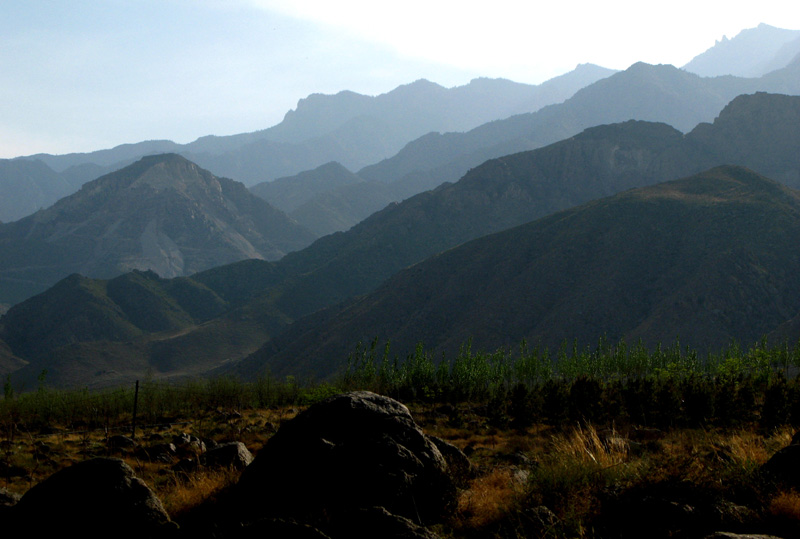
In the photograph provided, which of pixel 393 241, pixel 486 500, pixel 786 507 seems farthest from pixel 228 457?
pixel 393 241

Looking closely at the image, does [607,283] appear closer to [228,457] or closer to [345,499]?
[228,457]

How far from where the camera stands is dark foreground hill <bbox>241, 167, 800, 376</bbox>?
296 ft

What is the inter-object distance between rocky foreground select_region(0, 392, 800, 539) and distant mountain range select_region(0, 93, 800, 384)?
116 m

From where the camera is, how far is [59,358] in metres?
126

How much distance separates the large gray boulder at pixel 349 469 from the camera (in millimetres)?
10156

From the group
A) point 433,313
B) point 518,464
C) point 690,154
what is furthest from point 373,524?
point 690,154

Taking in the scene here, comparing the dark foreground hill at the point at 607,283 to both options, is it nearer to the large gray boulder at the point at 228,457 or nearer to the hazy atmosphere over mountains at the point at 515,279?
the hazy atmosphere over mountains at the point at 515,279

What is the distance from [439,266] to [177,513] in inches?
4496

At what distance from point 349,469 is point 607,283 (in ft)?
316

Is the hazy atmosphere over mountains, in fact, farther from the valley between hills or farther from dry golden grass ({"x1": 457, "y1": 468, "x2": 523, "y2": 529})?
dry golden grass ({"x1": 457, "y1": 468, "x2": 523, "y2": 529})

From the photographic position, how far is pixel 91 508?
9820mm

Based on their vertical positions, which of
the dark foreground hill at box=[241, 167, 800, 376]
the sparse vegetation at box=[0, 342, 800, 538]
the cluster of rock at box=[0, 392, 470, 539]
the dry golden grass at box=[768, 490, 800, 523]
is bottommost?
the dark foreground hill at box=[241, 167, 800, 376]

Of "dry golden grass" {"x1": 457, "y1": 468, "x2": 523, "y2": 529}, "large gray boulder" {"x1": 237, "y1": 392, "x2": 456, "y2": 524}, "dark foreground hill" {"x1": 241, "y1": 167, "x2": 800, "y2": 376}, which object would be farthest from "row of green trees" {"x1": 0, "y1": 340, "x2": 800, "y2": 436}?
"dark foreground hill" {"x1": 241, "y1": 167, "x2": 800, "y2": 376}

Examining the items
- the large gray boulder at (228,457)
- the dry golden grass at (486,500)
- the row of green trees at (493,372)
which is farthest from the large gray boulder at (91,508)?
the row of green trees at (493,372)
